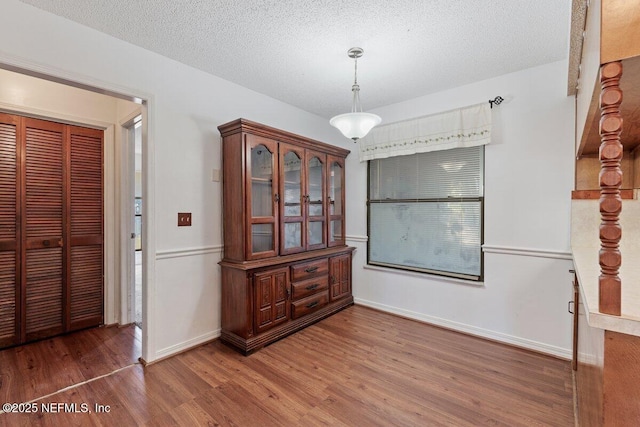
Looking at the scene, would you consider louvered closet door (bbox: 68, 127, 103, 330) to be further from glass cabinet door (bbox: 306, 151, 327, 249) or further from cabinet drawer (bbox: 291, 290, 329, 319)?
glass cabinet door (bbox: 306, 151, 327, 249)

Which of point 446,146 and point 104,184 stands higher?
point 446,146

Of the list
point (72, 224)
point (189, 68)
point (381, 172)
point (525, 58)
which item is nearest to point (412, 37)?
point (525, 58)

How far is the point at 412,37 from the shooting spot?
2082mm

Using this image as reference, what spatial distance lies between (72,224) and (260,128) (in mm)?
2024

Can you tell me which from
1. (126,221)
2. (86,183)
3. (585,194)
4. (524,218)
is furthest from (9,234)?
(585,194)

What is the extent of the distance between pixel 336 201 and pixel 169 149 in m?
1.89

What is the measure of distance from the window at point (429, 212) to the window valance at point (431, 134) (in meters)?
0.09

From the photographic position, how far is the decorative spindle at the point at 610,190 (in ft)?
2.68

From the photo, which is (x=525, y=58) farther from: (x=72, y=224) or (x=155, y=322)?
(x=72, y=224)

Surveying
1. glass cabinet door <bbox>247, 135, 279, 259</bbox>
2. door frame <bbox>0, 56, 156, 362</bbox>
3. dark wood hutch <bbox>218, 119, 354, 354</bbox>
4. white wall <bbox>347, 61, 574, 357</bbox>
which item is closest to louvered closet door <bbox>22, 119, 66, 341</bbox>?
door frame <bbox>0, 56, 156, 362</bbox>

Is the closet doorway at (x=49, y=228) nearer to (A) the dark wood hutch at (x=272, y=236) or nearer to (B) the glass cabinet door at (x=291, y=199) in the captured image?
(A) the dark wood hutch at (x=272, y=236)

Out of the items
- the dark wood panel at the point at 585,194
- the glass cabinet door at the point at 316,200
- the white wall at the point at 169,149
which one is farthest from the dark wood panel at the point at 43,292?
the dark wood panel at the point at 585,194

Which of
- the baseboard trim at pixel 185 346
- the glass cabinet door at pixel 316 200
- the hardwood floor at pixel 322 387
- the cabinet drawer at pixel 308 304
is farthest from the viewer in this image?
the glass cabinet door at pixel 316 200

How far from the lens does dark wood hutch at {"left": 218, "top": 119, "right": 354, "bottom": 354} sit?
2.50 meters
